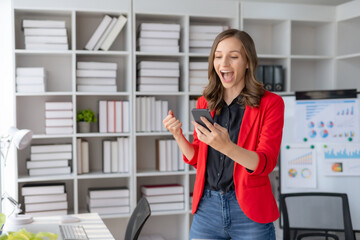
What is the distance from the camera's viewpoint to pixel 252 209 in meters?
1.79

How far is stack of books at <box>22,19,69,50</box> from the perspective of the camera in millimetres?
3533

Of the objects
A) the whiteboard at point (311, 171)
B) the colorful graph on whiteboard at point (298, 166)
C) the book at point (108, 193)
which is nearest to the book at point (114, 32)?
the book at point (108, 193)

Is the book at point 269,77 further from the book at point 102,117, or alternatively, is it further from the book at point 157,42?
the book at point 102,117

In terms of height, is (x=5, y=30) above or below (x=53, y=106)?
above

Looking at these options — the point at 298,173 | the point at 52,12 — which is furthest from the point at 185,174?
the point at 52,12

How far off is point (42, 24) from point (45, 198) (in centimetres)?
141

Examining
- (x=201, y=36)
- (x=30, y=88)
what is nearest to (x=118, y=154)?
(x=30, y=88)

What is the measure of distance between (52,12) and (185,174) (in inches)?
69.9

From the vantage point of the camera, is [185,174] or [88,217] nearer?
[88,217]

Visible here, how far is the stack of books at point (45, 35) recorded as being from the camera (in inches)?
139

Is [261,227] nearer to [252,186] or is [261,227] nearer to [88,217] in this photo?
[252,186]

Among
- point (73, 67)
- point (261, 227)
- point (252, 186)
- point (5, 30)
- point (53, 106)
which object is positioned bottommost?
point (261, 227)

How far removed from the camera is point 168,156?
12.7 feet

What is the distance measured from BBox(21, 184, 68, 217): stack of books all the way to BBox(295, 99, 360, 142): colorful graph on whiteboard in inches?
78.9
